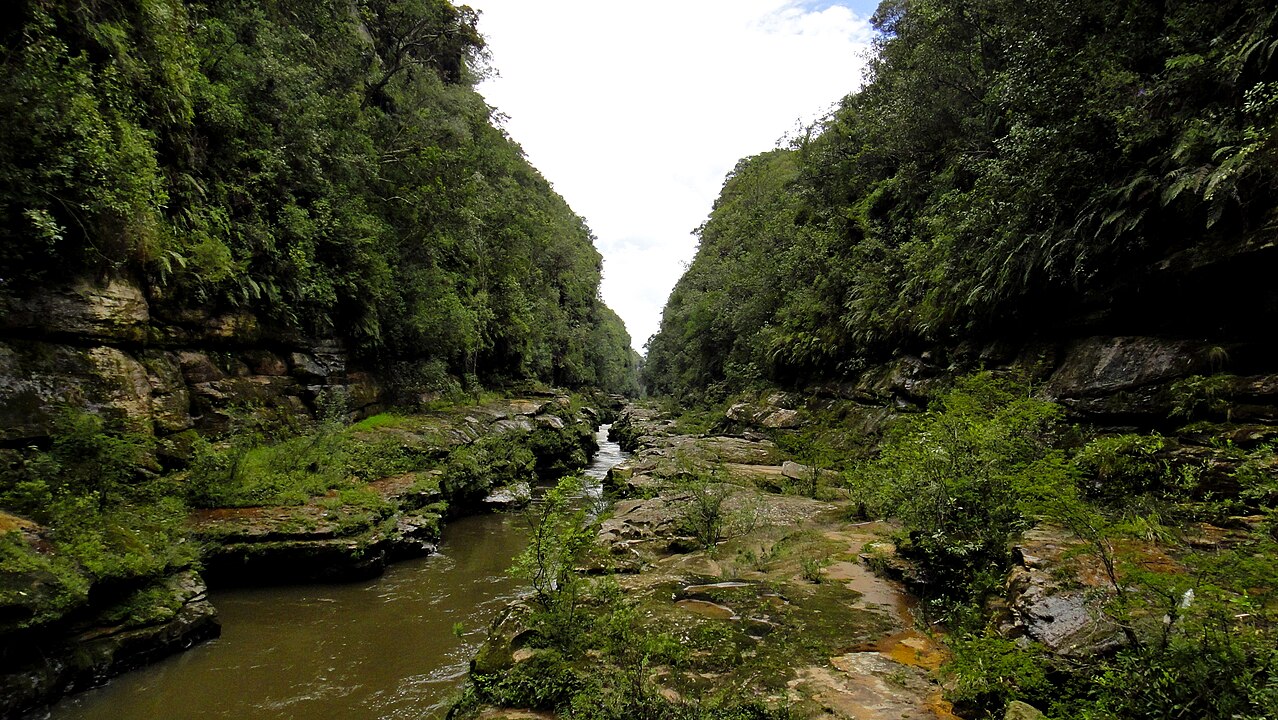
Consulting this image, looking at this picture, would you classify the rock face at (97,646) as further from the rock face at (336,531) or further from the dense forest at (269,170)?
the dense forest at (269,170)

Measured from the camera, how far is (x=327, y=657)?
6664 millimetres

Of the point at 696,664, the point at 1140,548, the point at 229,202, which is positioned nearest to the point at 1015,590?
the point at 1140,548

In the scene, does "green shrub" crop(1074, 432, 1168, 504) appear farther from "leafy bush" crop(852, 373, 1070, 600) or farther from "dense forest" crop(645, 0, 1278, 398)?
"dense forest" crop(645, 0, 1278, 398)

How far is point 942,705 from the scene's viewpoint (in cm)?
348

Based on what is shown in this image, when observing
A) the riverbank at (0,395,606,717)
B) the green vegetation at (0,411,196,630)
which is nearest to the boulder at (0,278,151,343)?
the green vegetation at (0,411,196,630)

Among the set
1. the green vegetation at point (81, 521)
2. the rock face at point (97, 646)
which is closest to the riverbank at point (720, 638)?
the rock face at point (97, 646)

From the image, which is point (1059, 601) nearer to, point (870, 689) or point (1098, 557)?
point (1098, 557)

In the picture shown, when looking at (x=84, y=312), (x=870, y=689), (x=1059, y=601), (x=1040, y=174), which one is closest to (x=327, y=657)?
(x=870, y=689)

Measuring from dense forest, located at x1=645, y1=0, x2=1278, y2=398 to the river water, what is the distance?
930cm

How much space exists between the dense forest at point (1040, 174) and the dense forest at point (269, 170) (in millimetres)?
14589

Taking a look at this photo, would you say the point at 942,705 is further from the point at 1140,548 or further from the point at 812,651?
the point at 1140,548

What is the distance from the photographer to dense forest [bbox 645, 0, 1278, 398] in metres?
5.84

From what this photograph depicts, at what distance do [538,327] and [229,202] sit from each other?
64.5ft

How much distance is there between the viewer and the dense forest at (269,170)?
7.46 meters
